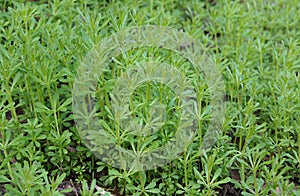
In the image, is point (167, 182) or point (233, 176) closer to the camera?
point (167, 182)

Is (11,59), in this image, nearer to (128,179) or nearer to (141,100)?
(141,100)

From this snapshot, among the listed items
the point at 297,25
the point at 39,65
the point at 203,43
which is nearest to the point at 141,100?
the point at 39,65

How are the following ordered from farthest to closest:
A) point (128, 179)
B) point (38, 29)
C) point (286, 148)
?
point (38, 29) → point (286, 148) → point (128, 179)

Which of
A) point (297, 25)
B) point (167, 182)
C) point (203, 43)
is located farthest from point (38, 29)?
point (297, 25)

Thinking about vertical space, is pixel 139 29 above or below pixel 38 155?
above

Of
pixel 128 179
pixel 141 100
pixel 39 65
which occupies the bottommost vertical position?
pixel 128 179

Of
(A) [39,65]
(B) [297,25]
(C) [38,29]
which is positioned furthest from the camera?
(B) [297,25]

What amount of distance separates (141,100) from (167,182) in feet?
1.91

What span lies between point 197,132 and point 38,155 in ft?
3.57

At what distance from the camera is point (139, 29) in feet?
11.8

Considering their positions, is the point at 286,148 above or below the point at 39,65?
below

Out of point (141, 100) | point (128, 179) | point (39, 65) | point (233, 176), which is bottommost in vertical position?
point (233, 176)

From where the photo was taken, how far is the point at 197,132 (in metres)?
3.29

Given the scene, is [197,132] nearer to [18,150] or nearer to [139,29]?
[139,29]
